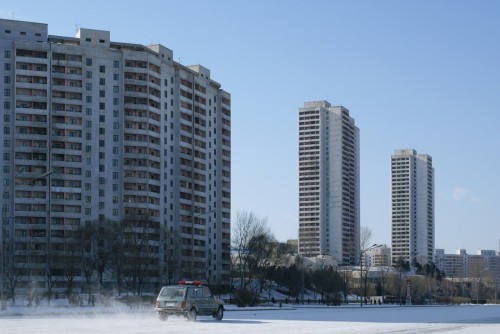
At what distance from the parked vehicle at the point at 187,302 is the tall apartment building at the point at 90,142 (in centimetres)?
8322

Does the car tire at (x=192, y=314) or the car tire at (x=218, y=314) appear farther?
the car tire at (x=218, y=314)

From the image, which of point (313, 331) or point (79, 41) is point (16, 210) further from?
point (313, 331)

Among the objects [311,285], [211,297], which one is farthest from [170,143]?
[211,297]

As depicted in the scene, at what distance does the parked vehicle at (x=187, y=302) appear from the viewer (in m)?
38.4

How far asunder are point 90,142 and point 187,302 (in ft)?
338

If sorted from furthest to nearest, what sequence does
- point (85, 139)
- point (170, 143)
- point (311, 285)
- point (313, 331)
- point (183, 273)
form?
point (311, 285) → point (170, 143) → point (85, 139) → point (183, 273) → point (313, 331)

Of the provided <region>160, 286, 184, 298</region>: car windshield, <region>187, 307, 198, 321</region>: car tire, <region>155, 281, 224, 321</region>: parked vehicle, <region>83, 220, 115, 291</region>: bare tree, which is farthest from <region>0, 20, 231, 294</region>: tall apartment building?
<region>187, 307, 198, 321</region>: car tire

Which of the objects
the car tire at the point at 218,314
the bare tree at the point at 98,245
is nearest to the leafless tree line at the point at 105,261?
the bare tree at the point at 98,245

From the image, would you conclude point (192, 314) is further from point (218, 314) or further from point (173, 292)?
point (218, 314)

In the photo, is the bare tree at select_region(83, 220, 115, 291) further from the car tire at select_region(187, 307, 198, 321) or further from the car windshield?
the car tire at select_region(187, 307, 198, 321)

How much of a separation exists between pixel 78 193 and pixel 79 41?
24.0m

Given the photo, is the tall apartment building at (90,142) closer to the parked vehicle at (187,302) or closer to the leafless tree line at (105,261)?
the leafless tree line at (105,261)

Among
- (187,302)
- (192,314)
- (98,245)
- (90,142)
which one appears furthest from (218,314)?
(90,142)

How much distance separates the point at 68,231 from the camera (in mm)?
131750
